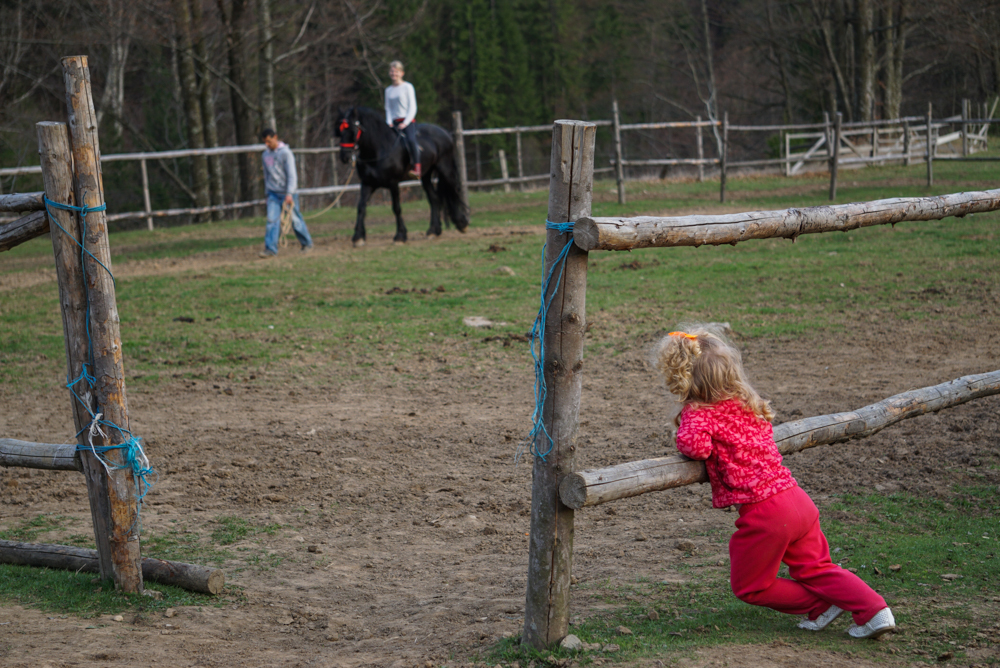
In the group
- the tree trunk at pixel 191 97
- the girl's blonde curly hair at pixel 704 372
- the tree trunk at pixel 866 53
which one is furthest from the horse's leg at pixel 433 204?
the tree trunk at pixel 866 53

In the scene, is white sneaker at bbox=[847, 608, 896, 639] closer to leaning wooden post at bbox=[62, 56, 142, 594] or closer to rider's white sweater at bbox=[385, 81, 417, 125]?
leaning wooden post at bbox=[62, 56, 142, 594]

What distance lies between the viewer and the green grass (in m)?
2.96

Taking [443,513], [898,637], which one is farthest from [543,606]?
[443,513]

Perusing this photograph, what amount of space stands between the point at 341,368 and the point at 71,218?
4.16 m

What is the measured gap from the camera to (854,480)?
475cm

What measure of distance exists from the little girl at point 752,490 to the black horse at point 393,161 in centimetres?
1074

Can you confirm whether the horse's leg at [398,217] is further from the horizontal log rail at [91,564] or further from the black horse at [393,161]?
the horizontal log rail at [91,564]

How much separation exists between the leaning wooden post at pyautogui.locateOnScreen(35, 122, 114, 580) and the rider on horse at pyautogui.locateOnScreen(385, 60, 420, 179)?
10.5 metres

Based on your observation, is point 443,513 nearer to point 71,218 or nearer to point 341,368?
point 71,218

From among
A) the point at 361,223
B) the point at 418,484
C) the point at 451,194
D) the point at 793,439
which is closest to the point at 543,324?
the point at 793,439

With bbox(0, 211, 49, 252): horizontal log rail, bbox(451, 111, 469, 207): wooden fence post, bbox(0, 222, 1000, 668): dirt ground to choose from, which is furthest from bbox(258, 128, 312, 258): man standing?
bbox(0, 211, 49, 252): horizontal log rail

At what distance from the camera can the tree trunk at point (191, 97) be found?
19.4 metres

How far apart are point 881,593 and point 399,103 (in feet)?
38.8

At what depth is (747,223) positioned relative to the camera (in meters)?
3.20
